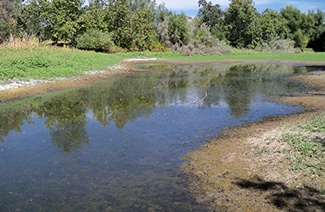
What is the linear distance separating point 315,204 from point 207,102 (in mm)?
10738

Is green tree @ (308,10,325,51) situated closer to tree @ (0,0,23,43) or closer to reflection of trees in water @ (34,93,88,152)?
tree @ (0,0,23,43)

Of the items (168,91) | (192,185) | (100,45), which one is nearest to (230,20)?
(100,45)

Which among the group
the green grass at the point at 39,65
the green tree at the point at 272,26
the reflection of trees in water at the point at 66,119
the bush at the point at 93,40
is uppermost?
the green tree at the point at 272,26

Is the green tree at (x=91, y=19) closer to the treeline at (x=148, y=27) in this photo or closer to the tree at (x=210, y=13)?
the treeline at (x=148, y=27)

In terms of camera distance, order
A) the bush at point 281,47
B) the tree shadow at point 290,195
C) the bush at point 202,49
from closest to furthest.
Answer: the tree shadow at point 290,195 → the bush at point 202,49 → the bush at point 281,47

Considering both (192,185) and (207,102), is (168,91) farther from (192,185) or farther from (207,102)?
(192,185)

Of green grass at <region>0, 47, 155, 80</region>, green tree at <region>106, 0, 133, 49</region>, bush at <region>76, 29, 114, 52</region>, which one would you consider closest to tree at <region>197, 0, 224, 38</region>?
green tree at <region>106, 0, 133, 49</region>

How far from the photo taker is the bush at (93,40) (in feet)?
160

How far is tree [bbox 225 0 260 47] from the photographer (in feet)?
226

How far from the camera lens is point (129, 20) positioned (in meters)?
58.0

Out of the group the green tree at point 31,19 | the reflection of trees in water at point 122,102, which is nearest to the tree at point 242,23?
the green tree at point 31,19

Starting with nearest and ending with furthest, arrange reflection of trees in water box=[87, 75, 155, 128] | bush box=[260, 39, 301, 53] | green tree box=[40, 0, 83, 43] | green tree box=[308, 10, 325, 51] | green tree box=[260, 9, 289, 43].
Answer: reflection of trees in water box=[87, 75, 155, 128] → green tree box=[40, 0, 83, 43] → bush box=[260, 39, 301, 53] → green tree box=[260, 9, 289, 43] → green tree box=[308, 10, 325, 51]

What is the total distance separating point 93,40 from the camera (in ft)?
159

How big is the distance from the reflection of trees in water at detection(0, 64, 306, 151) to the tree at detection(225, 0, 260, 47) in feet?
159
